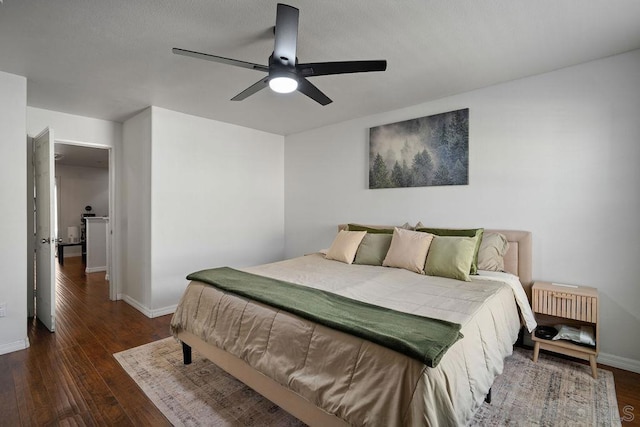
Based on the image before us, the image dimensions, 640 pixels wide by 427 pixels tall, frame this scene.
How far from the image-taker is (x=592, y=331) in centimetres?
252

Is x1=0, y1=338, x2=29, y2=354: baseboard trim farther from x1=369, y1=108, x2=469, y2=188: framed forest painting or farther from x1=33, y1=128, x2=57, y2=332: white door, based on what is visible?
x1=369, y1=108, x2=469, y2=188: framed forest painting

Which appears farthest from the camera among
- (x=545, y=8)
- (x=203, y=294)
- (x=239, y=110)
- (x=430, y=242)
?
(x=239, y=110)

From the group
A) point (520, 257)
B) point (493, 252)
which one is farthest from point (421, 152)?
point (520, 257)

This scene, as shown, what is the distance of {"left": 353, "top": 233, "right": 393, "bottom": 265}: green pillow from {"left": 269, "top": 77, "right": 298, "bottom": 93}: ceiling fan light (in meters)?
2.00

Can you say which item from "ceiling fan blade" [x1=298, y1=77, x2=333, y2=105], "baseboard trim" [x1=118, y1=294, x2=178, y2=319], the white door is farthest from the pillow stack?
the white door

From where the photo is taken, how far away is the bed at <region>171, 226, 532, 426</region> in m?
1.31

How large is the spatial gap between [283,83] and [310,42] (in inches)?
22.6

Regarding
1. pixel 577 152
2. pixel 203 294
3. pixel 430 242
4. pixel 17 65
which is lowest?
pixel 203 294

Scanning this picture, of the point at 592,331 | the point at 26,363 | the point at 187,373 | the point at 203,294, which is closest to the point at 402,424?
the point at 203,294

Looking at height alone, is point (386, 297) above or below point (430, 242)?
below

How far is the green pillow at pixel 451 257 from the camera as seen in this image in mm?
2678

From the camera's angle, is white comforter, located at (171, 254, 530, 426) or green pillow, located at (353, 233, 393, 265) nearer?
white comforter, located at (171, 254, 530, 426)

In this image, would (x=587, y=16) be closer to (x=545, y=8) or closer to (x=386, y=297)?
(x=545, y=8)

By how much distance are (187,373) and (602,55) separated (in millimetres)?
4350
